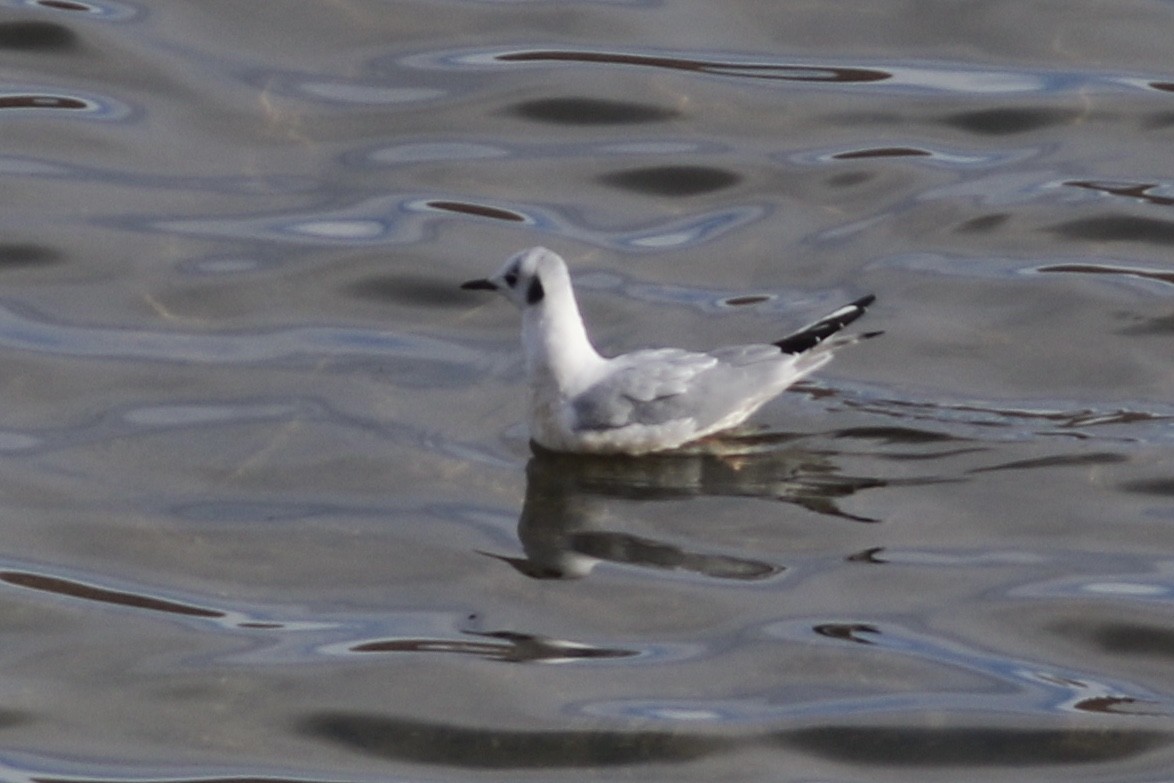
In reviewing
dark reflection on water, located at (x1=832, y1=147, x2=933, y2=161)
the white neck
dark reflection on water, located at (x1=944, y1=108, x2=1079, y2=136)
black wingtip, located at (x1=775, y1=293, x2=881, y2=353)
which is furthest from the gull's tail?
dark reflection on water, located at (x1=944, y1=108, x2=1079, y2=136)

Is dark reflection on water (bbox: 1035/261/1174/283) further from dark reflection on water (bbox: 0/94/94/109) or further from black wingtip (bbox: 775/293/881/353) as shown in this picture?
dark reflection on water (bbox: 0/94/94/109)

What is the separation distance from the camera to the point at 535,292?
998 cm

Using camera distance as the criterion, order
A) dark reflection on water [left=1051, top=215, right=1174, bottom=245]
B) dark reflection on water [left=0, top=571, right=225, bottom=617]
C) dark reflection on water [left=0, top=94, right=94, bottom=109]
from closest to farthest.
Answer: dark reflection on water [left=0, top=571, right=225, bottom=617]
dark reflection on water [left=1051, top=215, right=1174, bottom=245]
dark reflection on water [left=0, top=94, right=94, bottom=109]

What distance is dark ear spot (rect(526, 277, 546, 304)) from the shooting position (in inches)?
392

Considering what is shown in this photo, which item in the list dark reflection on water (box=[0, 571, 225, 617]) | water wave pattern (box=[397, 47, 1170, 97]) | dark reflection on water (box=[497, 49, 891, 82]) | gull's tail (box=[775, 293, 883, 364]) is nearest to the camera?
dark reflection on water (box=[0, 571, 225, 617])

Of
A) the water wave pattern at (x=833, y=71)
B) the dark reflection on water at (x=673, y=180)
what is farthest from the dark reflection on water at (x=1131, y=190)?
the dark reflection on water at (x=673, y=180)

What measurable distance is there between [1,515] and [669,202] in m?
4.74

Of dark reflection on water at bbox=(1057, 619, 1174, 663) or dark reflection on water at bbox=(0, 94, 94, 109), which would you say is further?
dark reflection on water at bbox=(0, 94, 94, 109)

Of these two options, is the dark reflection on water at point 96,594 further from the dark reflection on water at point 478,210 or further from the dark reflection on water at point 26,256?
the dark reflection on water at point 478,210

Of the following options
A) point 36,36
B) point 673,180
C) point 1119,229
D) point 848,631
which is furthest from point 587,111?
point 848,631

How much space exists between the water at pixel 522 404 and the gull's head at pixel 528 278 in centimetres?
59

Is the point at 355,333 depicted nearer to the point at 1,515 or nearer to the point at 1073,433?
the point at 1,515

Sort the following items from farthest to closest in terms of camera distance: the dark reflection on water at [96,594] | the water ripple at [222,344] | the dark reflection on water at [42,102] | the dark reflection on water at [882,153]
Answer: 1. the dark reflection on water at [42,102]
2. the dark reflection on water at [882,153]
3. the water ripple at [222,344]
4. the dark reflection on water at [96,594]

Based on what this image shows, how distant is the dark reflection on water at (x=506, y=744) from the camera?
7.70 meters
